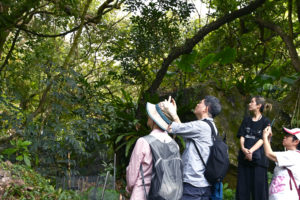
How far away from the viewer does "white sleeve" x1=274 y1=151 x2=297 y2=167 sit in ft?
10.0

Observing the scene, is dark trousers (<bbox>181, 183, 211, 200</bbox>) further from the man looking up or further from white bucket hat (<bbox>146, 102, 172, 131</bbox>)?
white bucket hat (<bbox>146, 102, 172, 131</bbox>)

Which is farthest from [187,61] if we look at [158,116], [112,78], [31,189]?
[158,116]

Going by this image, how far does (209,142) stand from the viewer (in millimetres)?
3119

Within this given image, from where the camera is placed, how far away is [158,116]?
270 centimetres

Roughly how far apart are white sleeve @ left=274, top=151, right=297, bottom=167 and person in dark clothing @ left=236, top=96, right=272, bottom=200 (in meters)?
1.09

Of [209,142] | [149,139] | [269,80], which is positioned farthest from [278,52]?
[149,139]

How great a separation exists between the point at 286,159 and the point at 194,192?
2.92 feet

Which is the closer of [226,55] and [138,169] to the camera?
[138,169]

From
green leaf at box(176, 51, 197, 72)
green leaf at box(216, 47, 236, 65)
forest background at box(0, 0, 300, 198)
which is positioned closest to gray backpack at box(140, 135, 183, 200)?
forest background at box(0, 0, 300, 198)

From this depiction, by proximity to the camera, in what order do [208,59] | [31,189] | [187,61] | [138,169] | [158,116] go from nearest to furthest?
1. [138,169]
2. [158,116]
3. [31,189]
4. [187,61]
5. [208,59]

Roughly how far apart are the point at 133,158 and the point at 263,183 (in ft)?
7.63

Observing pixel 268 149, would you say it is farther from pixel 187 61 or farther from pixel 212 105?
pixel 187 61

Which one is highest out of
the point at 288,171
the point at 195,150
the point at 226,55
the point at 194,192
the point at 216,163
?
the point at 226,55

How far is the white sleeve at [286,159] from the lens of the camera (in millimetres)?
3057
